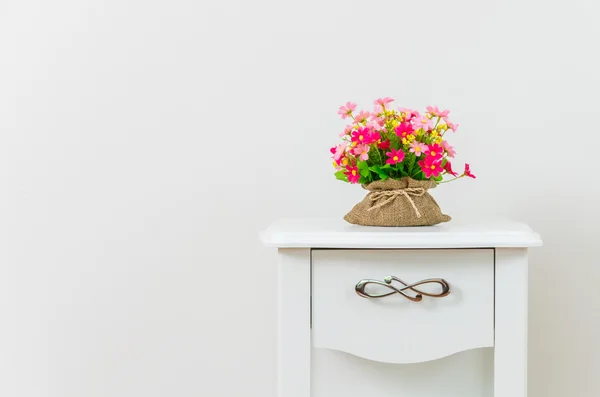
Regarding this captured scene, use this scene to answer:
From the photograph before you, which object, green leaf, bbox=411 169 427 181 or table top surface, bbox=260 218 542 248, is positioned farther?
green leaf, bbox=411 169 427 181

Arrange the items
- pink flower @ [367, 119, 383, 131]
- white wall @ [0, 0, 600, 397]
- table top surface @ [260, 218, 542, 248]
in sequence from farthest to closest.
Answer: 1. white wall @ [0, 0, 600, 397]
2. pink flower @ [367, 119, 383, 131]
3. table top surface @ [260, 218, 542, 248]

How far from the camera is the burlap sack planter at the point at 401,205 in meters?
1.39

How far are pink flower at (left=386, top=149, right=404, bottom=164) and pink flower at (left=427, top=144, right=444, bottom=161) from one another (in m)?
0.06

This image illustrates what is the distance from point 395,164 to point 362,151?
0.08 m

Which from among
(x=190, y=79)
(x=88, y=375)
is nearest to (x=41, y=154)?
(x=190, y=79)

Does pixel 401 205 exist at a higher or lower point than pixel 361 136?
lower

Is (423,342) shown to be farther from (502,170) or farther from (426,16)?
(426,16)

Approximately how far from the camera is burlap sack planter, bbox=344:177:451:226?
1.39 m

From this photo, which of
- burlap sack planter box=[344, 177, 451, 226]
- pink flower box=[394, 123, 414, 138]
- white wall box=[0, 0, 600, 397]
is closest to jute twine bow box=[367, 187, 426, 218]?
burlap sack planter box=[344, 177, 451, 226]

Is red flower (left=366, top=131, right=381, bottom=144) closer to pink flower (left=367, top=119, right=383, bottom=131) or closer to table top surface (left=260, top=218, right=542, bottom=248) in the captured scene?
pink flower (left=367, top=119, right=383, bottom=131)

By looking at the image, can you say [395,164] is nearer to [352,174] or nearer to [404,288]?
[352,174]

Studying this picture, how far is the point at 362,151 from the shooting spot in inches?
53.7

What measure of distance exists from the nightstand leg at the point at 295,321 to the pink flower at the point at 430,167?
0.28 meters

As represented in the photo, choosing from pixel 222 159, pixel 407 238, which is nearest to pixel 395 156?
pixel 407 238
